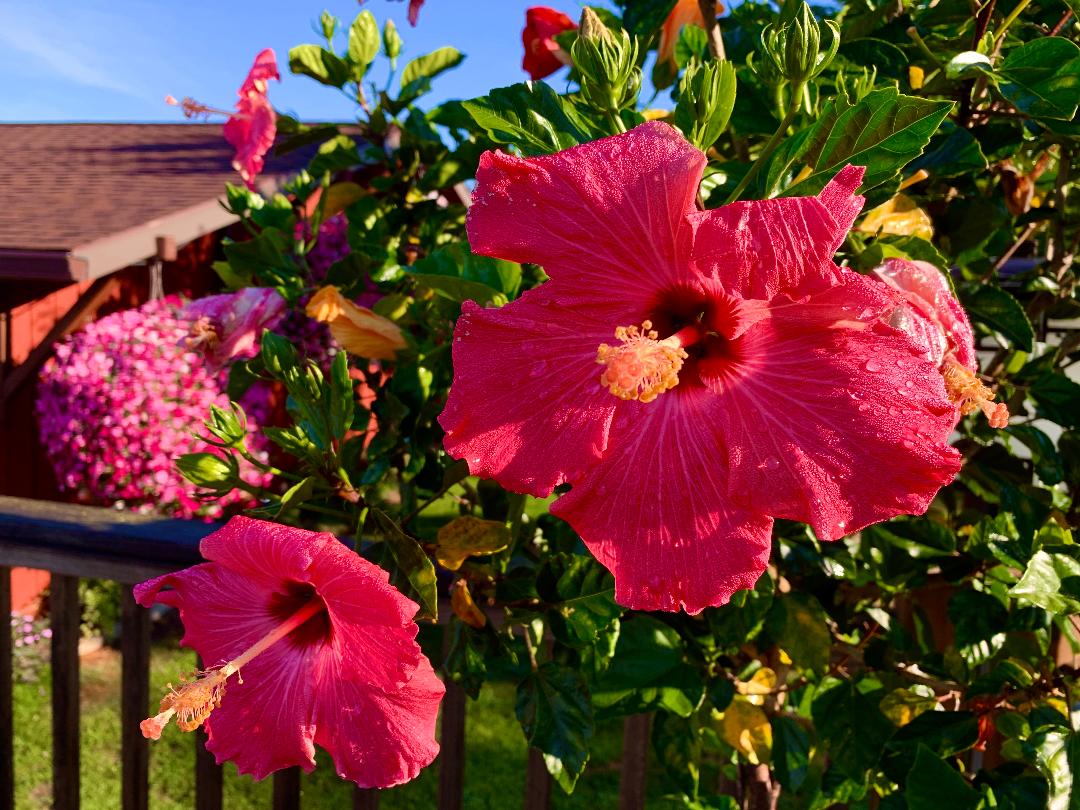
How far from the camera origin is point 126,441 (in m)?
5.12

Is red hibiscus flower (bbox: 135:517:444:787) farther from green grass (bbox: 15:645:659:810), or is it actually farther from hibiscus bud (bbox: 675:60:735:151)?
green grass (bbox: 15:645:659:810)

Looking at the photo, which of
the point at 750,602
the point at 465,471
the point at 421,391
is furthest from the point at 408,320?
the point at 750,602

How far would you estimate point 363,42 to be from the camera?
143 cm

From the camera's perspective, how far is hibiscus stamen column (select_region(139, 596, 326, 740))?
752 millimetres

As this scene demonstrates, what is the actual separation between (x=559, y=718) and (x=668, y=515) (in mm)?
434

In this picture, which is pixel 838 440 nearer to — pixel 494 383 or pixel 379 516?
pixel 494 383

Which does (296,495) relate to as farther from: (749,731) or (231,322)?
(749,731)

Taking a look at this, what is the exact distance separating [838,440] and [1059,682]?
69 centimetres

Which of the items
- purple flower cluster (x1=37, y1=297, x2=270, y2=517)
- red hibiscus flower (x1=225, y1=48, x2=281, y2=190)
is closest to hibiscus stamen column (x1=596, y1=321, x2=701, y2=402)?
red hibiscus flower (x1=225, y1=48, x2=281, y2=190)

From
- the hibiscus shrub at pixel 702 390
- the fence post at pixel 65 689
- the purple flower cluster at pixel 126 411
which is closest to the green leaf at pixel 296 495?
the hibiscus shrub at pixel 702 390

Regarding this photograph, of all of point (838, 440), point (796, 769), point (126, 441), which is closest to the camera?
point (838, 440)

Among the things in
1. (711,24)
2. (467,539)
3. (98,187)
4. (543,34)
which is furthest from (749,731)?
(98,187)

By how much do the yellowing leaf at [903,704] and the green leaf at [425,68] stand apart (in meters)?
1.20

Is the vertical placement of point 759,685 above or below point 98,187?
below
